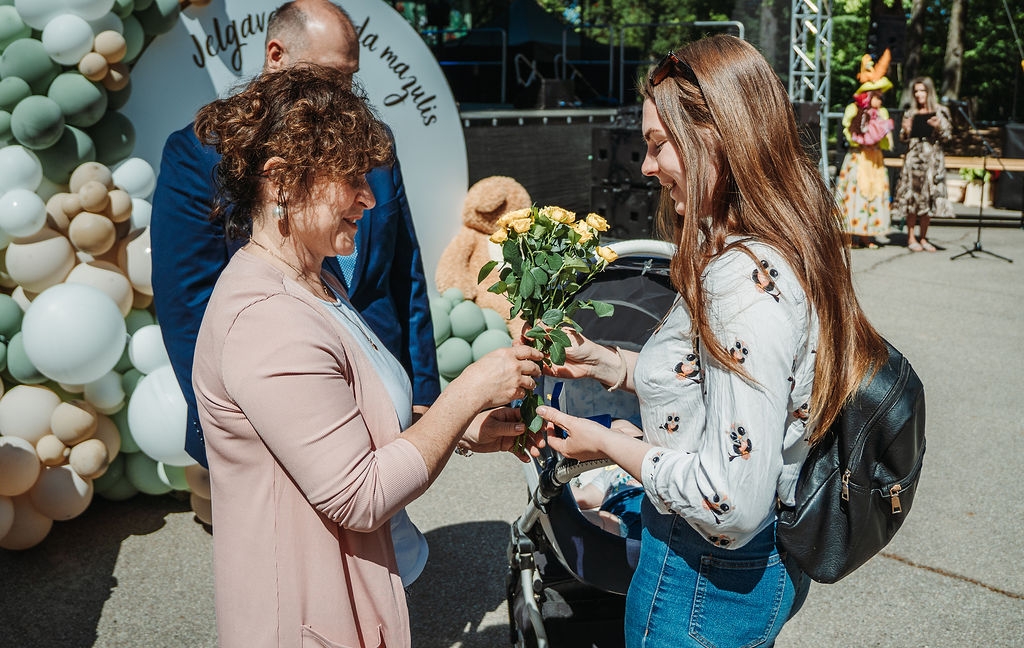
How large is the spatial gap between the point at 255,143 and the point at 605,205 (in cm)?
631

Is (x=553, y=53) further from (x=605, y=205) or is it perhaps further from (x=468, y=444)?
(x=468, y=444)

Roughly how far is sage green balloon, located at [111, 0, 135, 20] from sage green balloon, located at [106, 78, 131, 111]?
0.92ft

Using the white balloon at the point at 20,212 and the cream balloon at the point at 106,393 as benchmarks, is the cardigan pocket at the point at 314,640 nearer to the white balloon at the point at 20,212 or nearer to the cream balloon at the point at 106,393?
the cream balloon at the point at 106,393

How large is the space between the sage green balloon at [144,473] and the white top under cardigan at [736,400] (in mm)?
2805

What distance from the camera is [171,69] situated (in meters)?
3.82

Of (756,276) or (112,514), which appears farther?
(112,514)

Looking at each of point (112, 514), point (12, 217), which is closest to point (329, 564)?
point (12, 217)

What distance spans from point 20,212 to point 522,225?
7.79 feet

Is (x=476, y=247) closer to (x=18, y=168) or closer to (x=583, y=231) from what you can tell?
(x=18, y=168)

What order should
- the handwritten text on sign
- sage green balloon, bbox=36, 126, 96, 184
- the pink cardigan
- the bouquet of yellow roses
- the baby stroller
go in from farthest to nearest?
the handwritten text on sign
sage green balloon, bbox=36, 126, 96, 184
the baby stroller
the bouquet of yellow roses
the pink cardigan

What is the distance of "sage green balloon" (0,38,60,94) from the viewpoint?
3264 millimetres

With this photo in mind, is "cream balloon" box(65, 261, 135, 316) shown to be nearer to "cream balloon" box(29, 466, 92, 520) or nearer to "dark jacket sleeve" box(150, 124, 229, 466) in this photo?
"cream balloon" box(29, 466, 92, 520)

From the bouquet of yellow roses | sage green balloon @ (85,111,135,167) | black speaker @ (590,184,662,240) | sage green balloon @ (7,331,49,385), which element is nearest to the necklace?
the bouquet of yellow roses

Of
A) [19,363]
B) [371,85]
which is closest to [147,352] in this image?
[19,363]
